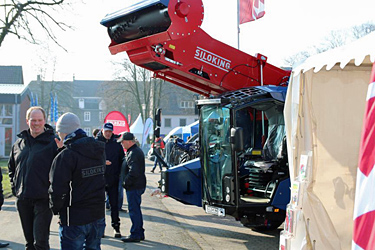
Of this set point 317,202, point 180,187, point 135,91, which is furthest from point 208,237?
point 135,91

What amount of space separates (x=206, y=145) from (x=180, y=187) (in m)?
1.37

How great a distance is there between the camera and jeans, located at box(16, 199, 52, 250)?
576 cm

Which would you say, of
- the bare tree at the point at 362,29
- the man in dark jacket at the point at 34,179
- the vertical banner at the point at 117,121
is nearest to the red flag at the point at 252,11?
the vertical banner at the point at 117,121

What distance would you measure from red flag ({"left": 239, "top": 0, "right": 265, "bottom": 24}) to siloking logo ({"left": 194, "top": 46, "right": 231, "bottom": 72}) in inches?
166

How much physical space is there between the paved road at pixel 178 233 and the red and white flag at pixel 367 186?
5.37 meters

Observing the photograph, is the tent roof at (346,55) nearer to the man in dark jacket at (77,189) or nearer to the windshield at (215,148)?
the man in dark jacket at (77,189)

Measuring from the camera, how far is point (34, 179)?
19.1 ft

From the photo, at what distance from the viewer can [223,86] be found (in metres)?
9.51

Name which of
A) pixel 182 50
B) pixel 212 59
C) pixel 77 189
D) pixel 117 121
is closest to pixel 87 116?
pixel 117 121

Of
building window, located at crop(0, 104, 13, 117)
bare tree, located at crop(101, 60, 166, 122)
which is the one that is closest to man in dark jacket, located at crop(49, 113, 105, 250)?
building window, located at crop(0, 104, 13, 117)

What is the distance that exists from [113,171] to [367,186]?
614 centimetres

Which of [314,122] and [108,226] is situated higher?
[314,122]

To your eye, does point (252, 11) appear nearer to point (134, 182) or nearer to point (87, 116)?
point (134, 182)

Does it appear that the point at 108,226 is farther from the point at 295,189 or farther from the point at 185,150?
the point at 295,189
